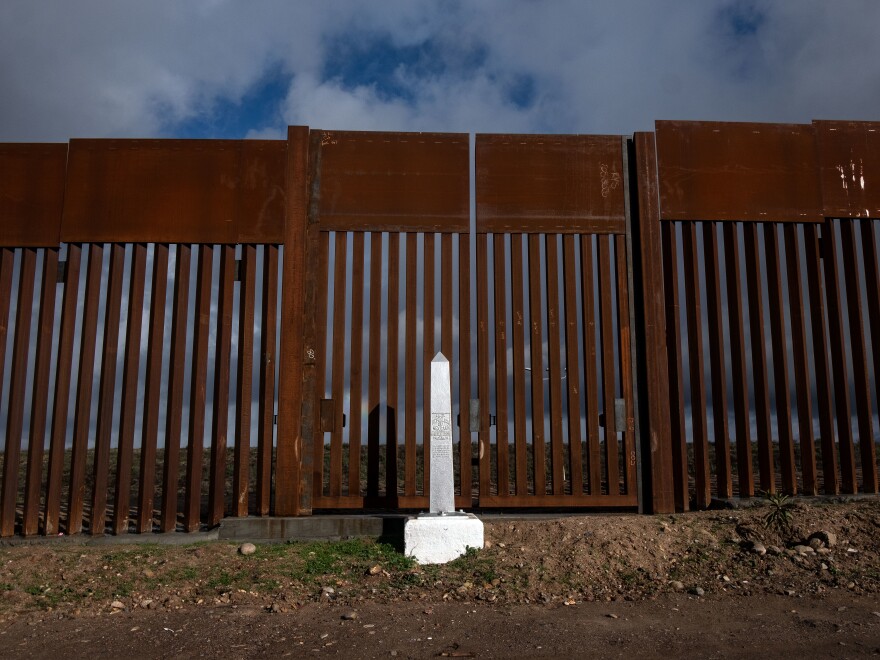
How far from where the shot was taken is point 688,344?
9.19 meters

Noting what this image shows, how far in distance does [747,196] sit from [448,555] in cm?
595

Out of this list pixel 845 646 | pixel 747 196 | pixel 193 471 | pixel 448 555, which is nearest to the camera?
pixel 845 646

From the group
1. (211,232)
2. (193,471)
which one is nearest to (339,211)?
(211,232)

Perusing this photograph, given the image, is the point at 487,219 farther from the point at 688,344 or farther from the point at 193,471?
the point at 193,471

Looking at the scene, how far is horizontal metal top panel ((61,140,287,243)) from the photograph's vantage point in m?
9.17

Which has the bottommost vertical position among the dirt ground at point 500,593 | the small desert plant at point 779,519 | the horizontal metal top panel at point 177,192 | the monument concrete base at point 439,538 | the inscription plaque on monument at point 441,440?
the dirt ground at point 500,593

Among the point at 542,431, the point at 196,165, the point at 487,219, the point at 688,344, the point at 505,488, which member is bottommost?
the point at 505,488

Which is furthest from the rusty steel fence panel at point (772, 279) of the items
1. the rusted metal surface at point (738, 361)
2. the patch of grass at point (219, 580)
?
the patch of grass at point (219, 580)

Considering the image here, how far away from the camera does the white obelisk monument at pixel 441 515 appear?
7488 mm

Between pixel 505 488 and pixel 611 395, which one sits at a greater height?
pixel 611 395

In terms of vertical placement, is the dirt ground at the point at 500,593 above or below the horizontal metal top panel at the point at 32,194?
below

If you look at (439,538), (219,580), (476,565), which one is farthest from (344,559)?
(476,565)

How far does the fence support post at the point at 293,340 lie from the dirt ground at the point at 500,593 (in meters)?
0.82

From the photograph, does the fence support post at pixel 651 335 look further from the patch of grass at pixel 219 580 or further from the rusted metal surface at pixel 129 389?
the rusted metal surface at pixel 129 389
